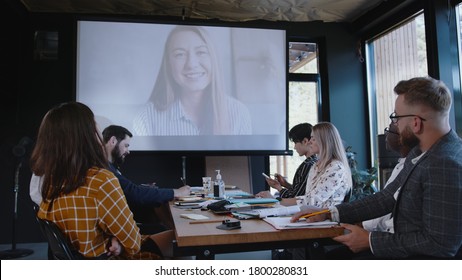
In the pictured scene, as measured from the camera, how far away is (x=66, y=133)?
127 centimetres

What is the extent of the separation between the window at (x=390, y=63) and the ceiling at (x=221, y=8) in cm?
42

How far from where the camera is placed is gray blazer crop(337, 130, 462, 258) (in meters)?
1.13

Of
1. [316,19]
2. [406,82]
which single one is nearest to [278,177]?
[406,82]

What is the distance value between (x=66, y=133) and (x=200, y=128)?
7.68 ft

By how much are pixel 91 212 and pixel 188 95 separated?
2.45m

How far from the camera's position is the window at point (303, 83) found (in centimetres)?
442

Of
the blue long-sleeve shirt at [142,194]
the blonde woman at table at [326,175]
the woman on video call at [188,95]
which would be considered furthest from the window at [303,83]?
the blue long-sleeve shirt at [142,194]

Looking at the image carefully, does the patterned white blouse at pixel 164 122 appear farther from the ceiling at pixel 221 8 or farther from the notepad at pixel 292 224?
the notepad at pixel 292 224

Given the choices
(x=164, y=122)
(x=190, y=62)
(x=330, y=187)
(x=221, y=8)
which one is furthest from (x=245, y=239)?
(x=221, y=8)

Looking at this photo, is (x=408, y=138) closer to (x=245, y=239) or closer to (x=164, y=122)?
(x=245, y=239)

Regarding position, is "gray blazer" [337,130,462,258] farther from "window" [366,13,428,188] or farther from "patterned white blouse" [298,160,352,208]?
"window" [366,13,428,188]

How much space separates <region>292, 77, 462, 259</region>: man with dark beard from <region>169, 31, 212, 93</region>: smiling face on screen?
7.82 ft

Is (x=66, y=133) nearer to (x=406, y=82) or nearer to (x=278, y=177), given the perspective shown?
(x=406, y=82)

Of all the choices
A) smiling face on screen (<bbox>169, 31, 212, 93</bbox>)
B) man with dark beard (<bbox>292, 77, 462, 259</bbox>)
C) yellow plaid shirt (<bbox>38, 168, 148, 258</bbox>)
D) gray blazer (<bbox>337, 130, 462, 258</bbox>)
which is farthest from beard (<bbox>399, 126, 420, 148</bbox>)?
smiling face on screen (<bbox>169, 31, 212, 93</bbox>)
